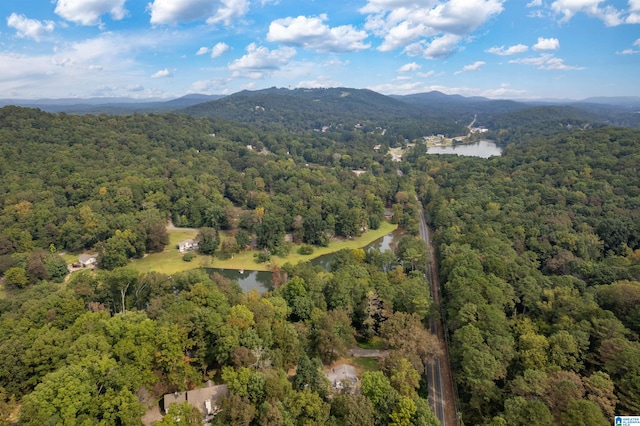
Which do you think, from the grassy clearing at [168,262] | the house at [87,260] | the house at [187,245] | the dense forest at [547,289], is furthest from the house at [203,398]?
the house at [87,260]

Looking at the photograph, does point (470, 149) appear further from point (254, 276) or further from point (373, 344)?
point (373, 344)

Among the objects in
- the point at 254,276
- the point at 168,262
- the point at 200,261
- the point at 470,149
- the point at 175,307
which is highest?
the point at 470,149

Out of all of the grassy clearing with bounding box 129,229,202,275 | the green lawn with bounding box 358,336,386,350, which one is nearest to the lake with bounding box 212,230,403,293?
the grassy clearing with bounding box 129,229,202,275

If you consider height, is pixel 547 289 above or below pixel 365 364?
above

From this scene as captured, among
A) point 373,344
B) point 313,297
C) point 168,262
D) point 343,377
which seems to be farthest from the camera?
point 168,262

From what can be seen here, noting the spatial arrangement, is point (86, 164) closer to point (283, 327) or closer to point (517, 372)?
point (283, 327)

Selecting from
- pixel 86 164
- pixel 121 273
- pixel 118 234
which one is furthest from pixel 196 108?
pixel 121 273


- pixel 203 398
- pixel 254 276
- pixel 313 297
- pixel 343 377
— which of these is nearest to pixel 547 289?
pixel 343 377

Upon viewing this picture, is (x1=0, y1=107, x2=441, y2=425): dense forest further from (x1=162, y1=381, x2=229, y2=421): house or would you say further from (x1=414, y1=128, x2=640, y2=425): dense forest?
(x1=414, y1=128, x2=640, y2=425): dense forest
